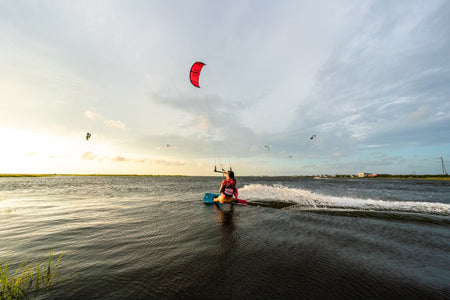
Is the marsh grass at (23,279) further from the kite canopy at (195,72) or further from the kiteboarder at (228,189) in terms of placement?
the kite canopy at (195,72)

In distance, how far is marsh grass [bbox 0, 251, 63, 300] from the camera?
3801mm

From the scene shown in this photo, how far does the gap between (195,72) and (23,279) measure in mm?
15657

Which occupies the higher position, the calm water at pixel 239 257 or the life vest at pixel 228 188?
the life vest at pixel 228 188

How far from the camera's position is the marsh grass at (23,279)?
3.80 m

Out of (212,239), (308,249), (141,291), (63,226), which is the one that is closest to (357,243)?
(308,249)

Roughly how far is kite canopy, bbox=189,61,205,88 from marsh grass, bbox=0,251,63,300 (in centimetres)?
1422

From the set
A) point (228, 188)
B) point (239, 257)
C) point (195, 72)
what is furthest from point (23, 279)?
point (195, 72)

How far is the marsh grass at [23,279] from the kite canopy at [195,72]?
14.2m

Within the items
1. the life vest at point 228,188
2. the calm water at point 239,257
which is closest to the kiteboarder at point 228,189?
the life vest at point 228,188

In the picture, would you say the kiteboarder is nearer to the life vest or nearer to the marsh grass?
the life vest

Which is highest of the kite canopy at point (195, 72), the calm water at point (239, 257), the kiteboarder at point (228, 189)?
the kite canopy at point (195, 72)

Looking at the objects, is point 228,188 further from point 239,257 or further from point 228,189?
point 239,257

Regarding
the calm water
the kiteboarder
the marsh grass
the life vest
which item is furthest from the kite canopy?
the marsh grass

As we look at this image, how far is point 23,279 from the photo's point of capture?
14.5 feet
